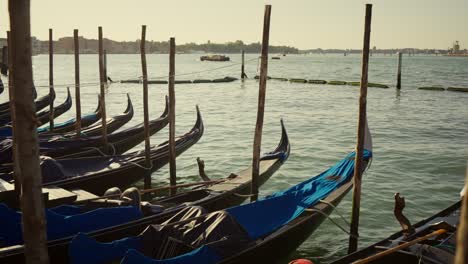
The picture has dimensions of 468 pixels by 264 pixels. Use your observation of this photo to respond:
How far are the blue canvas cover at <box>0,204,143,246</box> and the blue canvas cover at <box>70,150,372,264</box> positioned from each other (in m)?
0.90

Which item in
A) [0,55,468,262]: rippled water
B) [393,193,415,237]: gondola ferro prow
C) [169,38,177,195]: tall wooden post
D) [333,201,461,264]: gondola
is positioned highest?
[169,38,177,195]: tall wooden post

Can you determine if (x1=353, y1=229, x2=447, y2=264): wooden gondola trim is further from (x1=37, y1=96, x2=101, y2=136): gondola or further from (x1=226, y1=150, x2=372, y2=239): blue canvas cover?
(x1=37, y1=96, x2=101, y2=136): gondola

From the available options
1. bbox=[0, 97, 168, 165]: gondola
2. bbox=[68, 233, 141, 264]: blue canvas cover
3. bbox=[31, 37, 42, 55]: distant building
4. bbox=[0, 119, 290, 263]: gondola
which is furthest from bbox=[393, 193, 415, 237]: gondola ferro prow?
bbox=[31, 37, 42, 55]: distant building

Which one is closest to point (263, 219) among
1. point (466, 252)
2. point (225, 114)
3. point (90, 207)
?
point (90, 207)

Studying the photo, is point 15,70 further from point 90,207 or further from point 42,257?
point 90,207

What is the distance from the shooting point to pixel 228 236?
17.8ft

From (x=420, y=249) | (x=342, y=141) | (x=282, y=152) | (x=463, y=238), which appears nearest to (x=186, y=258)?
(x=420, y=249)

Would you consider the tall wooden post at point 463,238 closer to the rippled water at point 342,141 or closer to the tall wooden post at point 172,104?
the rippled water at point 342,141

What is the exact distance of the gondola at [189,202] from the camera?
18.1 ft

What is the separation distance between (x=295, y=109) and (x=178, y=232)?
1952cm

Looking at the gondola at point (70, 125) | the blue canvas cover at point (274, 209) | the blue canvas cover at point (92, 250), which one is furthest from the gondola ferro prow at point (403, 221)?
the gondola at point (70, 125)

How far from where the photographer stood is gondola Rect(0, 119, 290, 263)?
5.52 m

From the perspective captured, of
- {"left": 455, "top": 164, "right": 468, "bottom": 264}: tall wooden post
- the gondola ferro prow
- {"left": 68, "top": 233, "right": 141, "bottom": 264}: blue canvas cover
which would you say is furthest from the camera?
the gondola ferro prow

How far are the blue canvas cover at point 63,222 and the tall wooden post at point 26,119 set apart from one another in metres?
2.05
